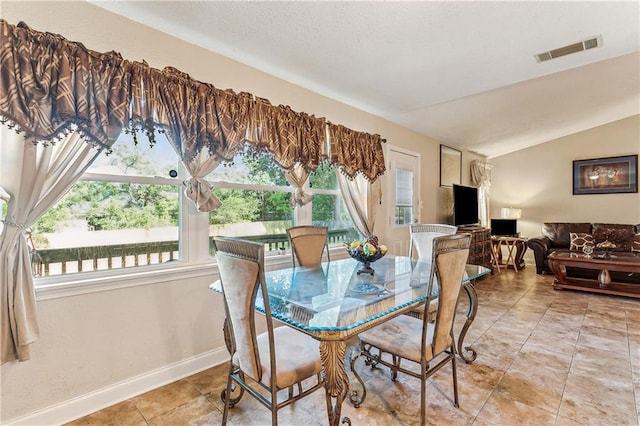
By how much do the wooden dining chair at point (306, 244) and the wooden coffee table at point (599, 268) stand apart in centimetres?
397

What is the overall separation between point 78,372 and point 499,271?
254 inches

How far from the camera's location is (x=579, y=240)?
17.4 feet

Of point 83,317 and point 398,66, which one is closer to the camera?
point 83,317

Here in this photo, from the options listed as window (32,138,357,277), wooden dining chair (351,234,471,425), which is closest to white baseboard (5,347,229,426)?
window (32,138,357,277)

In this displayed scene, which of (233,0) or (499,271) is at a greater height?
(233,0)

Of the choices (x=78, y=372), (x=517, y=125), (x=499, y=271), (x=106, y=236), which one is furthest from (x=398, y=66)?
(x=499, y=271)

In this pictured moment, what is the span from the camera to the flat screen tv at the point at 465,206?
5.23m

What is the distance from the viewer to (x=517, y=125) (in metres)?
5.14

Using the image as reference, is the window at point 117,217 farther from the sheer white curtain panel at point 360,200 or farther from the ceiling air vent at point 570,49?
the ceiling air vent at point 570,49

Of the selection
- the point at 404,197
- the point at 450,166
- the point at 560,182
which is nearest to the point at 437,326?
the point at 404,197

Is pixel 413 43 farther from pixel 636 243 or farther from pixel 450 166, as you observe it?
pixel 636 243

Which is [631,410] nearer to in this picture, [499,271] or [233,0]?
[233,0]

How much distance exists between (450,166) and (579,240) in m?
2.52

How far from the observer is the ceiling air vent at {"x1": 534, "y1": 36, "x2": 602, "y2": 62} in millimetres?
2553
